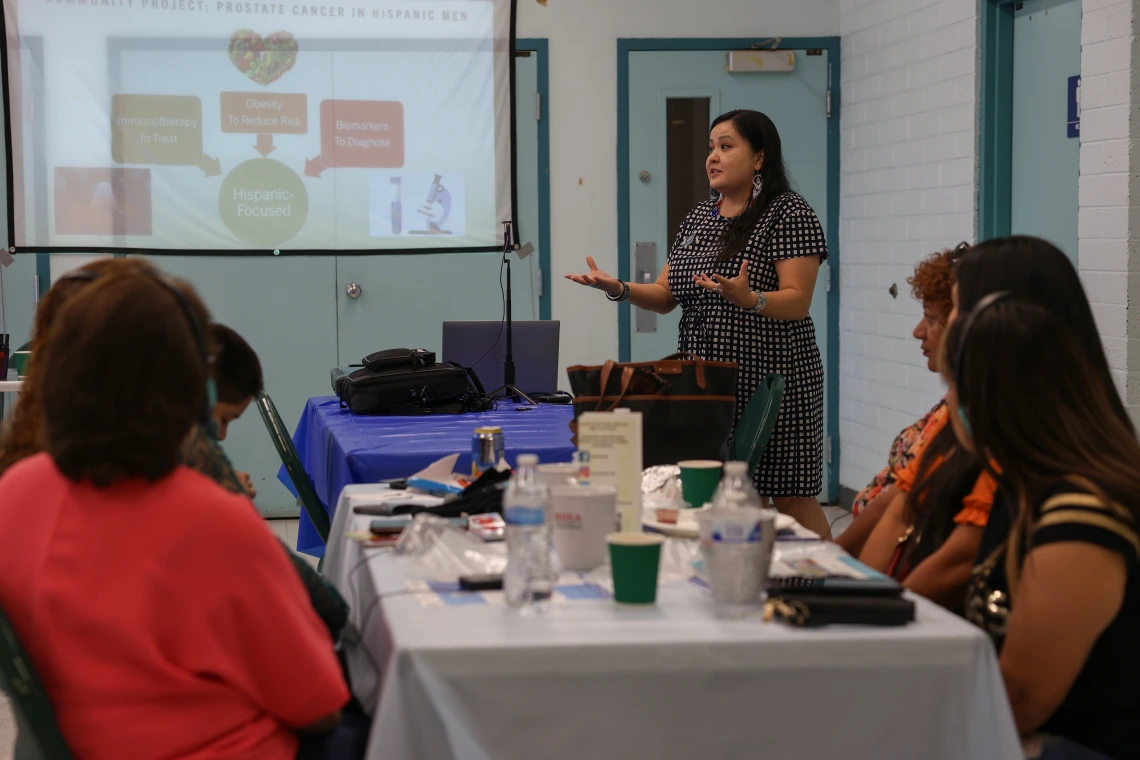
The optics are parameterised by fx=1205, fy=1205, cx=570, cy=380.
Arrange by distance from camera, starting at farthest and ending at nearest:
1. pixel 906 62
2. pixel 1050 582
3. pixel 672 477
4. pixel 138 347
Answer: pixel 906 62
pixel 672 477
pixel 1050 582
pixel 138 347

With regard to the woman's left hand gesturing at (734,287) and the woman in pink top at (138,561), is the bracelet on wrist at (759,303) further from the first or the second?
the woman in pink top at (138,561)

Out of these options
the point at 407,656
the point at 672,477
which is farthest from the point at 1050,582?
the point at 672,477

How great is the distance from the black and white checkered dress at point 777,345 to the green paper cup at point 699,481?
4.30ft

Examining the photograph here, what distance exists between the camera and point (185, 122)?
5184 mm

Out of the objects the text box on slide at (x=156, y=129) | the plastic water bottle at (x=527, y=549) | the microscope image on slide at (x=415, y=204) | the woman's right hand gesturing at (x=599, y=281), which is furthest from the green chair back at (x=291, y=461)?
the text box on slide at (x=156, y=129)

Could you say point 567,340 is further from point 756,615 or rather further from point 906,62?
point 756,615

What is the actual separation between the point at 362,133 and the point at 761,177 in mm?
2393

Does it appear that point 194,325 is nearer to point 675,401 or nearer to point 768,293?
point 675,401

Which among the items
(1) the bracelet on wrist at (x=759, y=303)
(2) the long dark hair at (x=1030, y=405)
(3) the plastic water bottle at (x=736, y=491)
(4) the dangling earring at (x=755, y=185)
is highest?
(4) the dangling earring at (x=755, y=185)

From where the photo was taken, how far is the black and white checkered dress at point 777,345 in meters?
3.39

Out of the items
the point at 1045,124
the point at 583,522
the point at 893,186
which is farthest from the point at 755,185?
the point at 583,522

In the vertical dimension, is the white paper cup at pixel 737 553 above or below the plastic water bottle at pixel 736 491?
below

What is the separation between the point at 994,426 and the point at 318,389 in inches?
166

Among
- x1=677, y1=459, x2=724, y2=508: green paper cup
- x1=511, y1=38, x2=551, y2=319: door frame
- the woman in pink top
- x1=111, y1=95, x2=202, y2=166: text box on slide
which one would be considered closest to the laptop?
x1=511, y1=38, x2=551, y2=319: door frame
